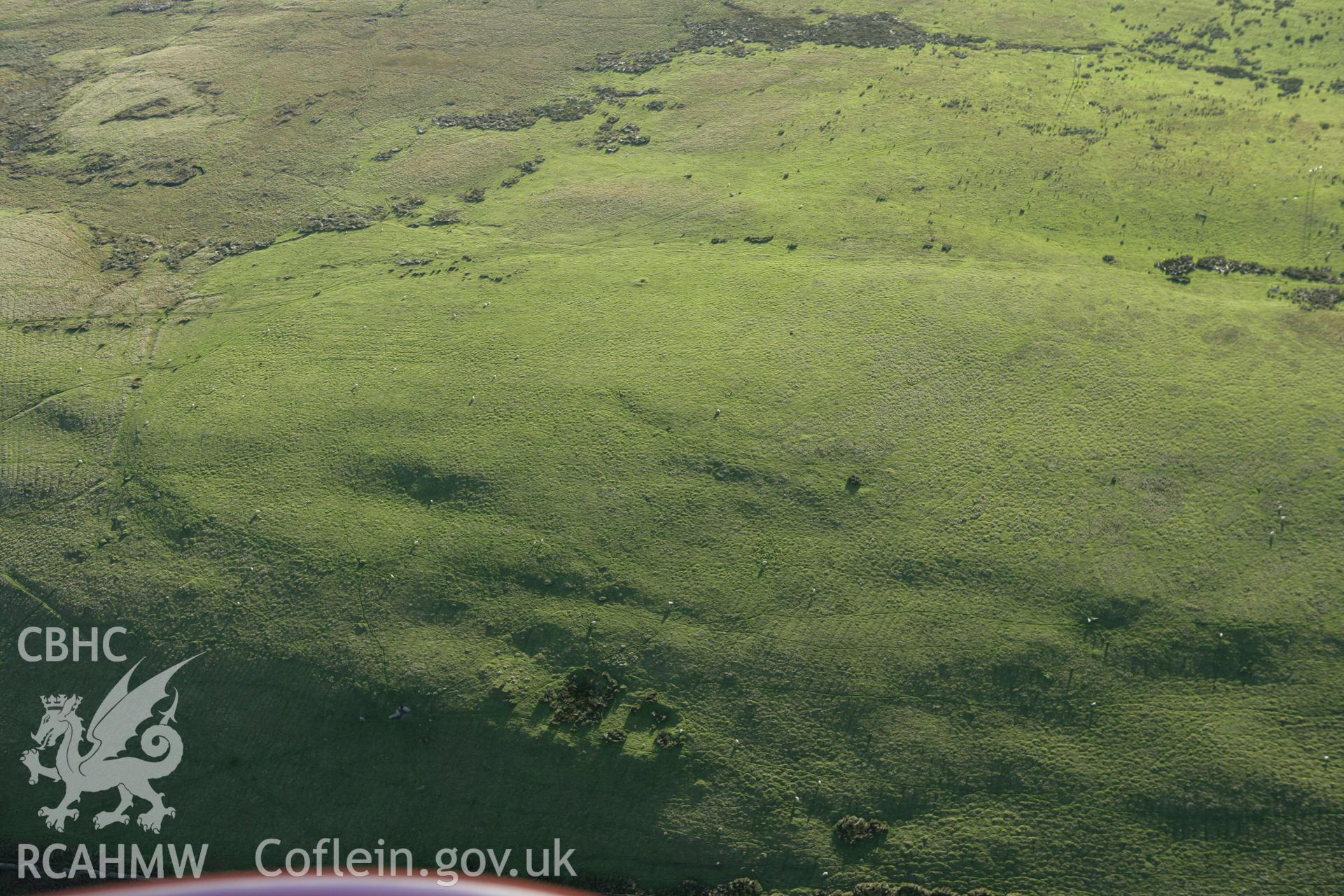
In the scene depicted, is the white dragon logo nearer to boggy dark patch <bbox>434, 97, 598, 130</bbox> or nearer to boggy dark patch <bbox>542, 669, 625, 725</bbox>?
boggy dark patch <bbox>542, 669, 625, 725</bbox>

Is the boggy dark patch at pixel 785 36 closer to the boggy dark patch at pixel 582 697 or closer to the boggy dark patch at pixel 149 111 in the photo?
the boggy dark patch at pixel 149 111

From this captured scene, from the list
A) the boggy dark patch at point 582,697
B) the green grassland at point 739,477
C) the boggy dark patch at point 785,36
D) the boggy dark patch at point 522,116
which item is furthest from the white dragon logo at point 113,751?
the boggy dark patch at point 785,36

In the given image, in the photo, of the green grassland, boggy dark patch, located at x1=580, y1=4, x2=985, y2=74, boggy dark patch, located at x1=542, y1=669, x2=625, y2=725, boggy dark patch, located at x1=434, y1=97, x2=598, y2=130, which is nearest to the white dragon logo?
the green grassland

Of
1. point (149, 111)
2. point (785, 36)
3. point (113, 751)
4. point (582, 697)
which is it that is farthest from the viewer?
point (785, 36)

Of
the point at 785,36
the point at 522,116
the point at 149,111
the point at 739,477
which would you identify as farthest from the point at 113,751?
the point at 785,36

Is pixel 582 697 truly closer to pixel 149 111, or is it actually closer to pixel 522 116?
pixel 522 116
